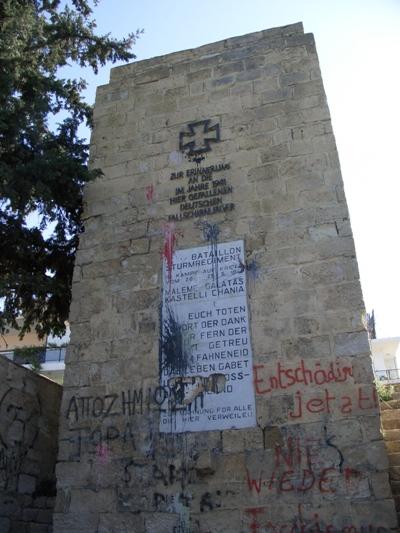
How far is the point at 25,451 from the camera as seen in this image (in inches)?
240

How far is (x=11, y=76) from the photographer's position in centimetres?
627

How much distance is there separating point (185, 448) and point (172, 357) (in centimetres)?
87

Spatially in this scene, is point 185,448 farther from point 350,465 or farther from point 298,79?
point 298,79

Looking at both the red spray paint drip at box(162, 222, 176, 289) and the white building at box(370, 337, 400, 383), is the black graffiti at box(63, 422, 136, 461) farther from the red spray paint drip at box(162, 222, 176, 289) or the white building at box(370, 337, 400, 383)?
the white building at box(370, 337, 400, 383)

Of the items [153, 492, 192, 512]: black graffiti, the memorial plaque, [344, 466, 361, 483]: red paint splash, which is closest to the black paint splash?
the memorial plaque

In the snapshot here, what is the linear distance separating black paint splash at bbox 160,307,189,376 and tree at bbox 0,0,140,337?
6.18 ft

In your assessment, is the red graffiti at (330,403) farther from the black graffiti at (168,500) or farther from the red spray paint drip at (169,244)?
the red spray paint drip at (169,244)

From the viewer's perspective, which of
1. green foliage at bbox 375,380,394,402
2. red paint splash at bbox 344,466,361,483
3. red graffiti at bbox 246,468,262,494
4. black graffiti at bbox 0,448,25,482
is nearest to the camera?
red paint splash at bbox 344,466,361,483

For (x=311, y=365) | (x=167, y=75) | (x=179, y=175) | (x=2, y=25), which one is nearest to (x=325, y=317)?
(x=311, y=365)

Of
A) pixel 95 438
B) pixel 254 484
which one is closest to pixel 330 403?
pixel 254 484

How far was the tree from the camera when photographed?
625 cm

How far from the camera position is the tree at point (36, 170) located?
6.25m

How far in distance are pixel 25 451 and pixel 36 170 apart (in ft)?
9.87

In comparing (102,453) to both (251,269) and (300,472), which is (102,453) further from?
(251,269)
